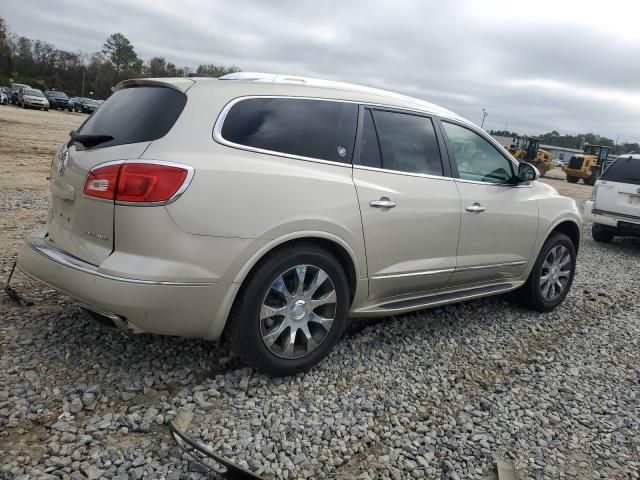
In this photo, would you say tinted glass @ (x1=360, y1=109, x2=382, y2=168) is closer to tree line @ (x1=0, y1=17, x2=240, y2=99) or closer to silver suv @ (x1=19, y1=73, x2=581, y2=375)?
silver suv @ (x1=19, y1=73, x2=581, y2=375)

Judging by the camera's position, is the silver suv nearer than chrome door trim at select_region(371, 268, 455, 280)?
Yes

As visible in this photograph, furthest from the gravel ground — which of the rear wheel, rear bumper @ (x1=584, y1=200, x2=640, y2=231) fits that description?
the rear wheel

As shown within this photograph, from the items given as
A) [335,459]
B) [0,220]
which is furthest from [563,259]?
[0,220]

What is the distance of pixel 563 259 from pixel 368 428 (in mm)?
3286

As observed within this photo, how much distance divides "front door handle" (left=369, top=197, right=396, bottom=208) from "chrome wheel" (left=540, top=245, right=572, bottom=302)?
226 centimetres

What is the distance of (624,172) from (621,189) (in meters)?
0.39

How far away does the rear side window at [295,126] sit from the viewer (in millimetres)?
3053

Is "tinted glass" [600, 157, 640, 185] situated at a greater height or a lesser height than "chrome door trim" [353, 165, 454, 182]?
greater

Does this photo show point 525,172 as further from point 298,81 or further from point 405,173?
point 298,81

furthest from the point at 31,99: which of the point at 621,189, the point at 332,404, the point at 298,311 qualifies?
the point at 332,404

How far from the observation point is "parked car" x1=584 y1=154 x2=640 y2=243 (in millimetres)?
9398

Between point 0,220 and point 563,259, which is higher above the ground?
point 563,259

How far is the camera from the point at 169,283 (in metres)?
2.74

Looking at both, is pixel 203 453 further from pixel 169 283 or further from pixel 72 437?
pixel 169 283
